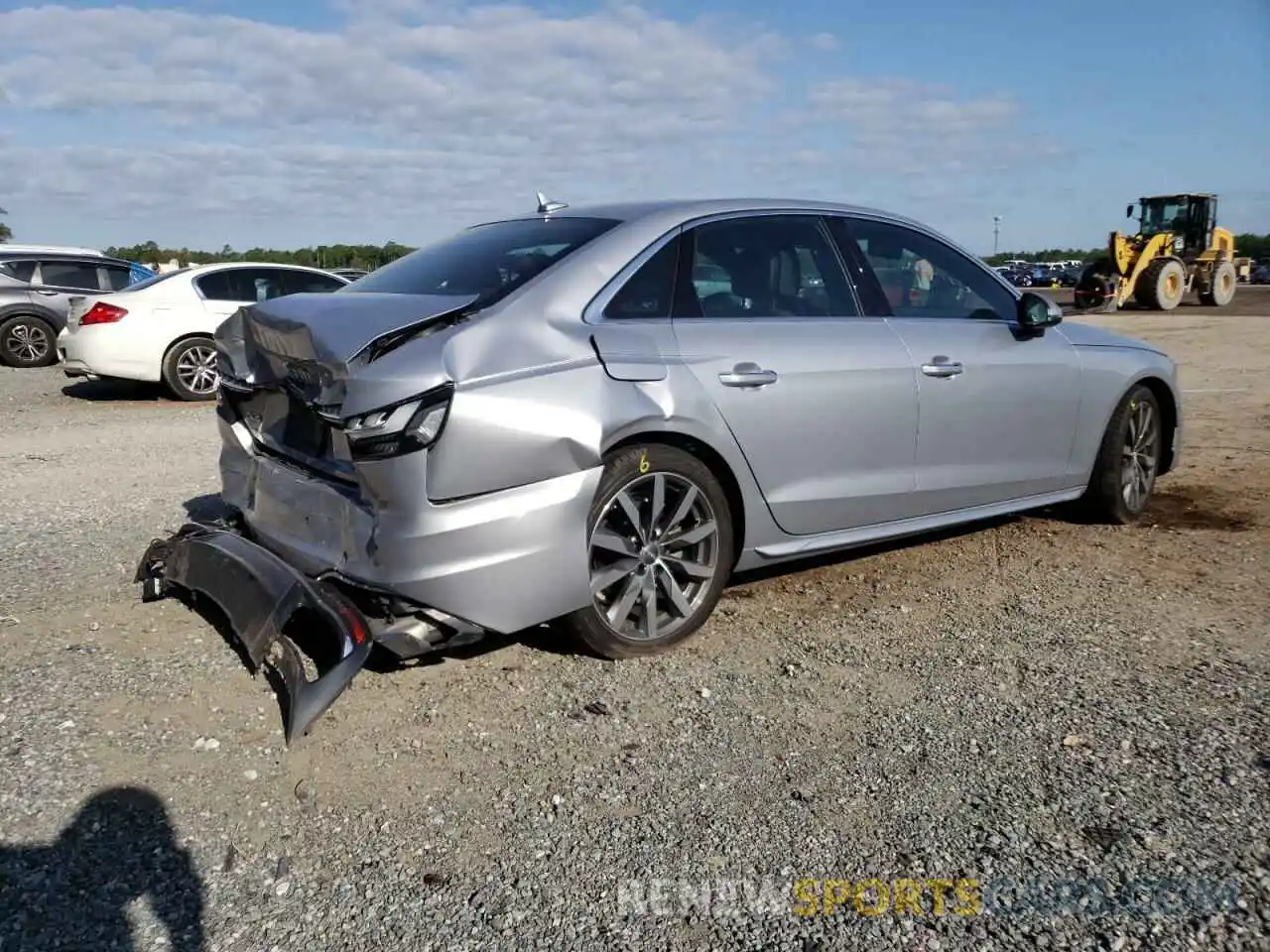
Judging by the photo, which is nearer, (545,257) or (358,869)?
(358,869)

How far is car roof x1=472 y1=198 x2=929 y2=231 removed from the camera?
4230 millimetres

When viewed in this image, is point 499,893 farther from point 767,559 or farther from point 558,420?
point 767,559

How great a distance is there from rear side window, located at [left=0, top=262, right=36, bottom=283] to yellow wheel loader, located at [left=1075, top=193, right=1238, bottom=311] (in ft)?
77.8

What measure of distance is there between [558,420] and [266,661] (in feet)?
4.37

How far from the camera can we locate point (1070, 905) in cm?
251

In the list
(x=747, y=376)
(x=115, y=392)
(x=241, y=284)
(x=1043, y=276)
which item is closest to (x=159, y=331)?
(x=241, y=284)

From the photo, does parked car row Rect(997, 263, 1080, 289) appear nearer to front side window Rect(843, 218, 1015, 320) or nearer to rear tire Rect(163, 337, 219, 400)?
rear tire Rect(163, 337, 219, 400)

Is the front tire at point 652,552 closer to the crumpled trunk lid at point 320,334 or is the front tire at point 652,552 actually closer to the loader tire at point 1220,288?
the crumpled trunk lid at point 320,334

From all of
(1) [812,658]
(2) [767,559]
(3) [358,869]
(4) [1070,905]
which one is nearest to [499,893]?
(3) [358,869]

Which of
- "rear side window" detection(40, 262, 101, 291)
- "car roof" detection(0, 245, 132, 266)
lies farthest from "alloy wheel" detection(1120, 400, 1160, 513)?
"car roof" detection(0, 245, 132, 266)

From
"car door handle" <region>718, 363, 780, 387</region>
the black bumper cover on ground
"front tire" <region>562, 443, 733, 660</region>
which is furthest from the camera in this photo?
"car door handle" <region>718, 363, 780, 387</region>

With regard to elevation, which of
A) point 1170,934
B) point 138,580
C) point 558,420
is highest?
point 558,420

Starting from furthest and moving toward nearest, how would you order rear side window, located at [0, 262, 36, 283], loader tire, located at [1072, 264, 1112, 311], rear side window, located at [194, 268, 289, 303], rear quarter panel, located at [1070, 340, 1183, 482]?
loader tire, located at [1072, 264, 1112, 311], rear side window, located at [0, 262, 36, 283], rear side window, located at [194, 268, 289, 303], rear quarter panel, located at [1070, 340, 1183, 482]

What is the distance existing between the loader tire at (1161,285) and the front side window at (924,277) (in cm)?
2630
